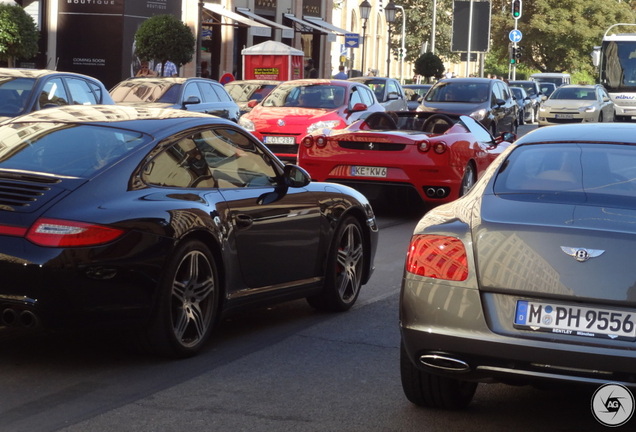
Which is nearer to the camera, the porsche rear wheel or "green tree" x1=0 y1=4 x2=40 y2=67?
the porsche rear wheel

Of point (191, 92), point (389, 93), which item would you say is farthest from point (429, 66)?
point (191, 92)

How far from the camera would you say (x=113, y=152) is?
22.0ft

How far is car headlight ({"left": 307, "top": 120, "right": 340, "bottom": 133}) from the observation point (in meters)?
19.6

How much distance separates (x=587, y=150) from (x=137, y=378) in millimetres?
2482

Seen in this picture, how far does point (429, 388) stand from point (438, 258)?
672mm

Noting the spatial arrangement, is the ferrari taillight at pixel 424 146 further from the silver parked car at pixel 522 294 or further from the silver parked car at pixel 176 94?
the silver parked car at pixel 522 294

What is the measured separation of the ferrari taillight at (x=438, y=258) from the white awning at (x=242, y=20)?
1464 inches

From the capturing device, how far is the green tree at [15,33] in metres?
27.1

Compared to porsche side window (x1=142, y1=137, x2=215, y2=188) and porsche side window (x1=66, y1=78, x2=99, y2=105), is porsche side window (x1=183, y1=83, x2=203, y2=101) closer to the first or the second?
porsche side window (x1=66, y1=78, x2=99, y2=105)

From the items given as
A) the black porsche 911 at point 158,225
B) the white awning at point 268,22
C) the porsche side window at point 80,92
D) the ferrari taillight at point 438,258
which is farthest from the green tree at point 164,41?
the ferrari taillight at point 438,258

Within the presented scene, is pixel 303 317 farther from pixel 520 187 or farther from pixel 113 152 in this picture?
pixel 520 187

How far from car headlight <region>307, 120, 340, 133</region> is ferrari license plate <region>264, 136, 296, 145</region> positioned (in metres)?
0.30

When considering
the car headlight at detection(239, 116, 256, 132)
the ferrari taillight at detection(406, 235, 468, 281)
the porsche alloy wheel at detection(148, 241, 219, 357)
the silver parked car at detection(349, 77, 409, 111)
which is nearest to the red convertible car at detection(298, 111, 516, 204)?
the car headlight at detection(239, 116, 256, 132)

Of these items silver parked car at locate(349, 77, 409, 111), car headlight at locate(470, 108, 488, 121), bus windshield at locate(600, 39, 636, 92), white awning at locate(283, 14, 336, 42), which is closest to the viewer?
car headlight at locate(470, 108, 488, 121)
